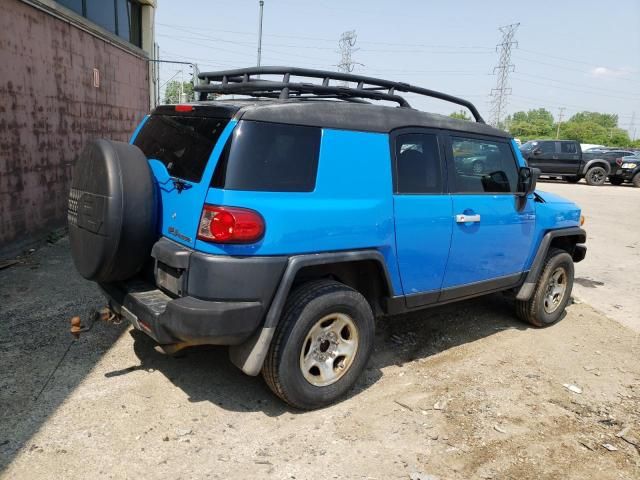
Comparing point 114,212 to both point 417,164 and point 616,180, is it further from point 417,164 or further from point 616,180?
point 616,180

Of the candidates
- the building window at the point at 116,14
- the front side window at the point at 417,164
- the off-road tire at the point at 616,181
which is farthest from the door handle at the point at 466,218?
the off-road tire at the point at 616,181

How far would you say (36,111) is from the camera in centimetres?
685

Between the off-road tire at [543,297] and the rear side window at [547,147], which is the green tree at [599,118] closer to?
the rear side window at [547,147]

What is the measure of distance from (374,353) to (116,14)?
368 inches

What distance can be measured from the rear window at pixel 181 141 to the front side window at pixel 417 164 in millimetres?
1254

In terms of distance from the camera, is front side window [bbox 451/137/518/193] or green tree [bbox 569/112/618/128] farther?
green tree [bbox 569/112/618/128]

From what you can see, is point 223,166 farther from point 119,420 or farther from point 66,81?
point 66,81

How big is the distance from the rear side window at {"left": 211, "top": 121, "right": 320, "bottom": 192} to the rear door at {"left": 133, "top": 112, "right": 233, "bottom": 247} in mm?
96

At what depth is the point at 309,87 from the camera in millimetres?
3625

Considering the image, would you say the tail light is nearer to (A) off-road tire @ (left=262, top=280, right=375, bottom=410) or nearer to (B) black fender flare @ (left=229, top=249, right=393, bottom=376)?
(B) black fender flare @ (left=229, top=249, right=393, bottom=376)

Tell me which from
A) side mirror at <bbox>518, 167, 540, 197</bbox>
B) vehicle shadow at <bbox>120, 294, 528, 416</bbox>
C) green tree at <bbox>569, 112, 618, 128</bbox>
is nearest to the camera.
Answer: vehicle shadow at <bbox>120, 294, 528, 416</bbox>

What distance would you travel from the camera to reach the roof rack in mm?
3504

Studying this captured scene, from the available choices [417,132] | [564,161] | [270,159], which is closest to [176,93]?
[564,161]

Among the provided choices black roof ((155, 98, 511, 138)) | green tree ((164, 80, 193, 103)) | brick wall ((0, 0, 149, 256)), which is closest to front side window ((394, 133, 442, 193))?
black roof ((155, 98, 511, 138))
